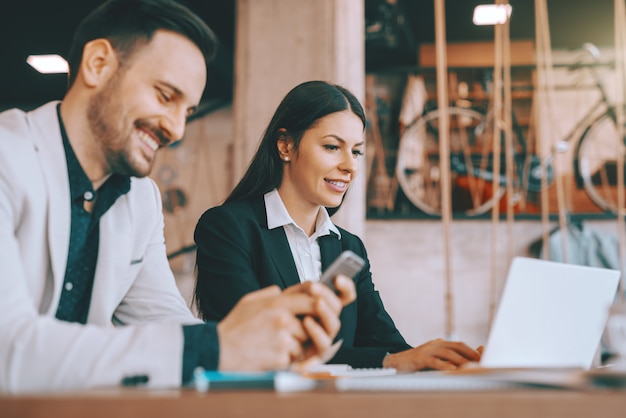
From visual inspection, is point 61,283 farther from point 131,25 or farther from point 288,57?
point 288,57

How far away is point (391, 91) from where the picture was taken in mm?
6840

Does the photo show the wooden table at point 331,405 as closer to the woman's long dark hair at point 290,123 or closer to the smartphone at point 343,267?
the smartphone at point 343,267

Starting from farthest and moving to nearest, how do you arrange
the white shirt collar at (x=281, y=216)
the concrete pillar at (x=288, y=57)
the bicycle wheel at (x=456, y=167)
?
the bicycle wheel at (x=456, y=167)
the concrete pillar at (x=288, y=57)
the white shirt collar at (x=281, y=216)

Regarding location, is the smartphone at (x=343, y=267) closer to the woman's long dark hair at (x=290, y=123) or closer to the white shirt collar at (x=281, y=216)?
the white shirt collar at (x=281, y=216)

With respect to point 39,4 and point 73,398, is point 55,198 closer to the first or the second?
point 73,398

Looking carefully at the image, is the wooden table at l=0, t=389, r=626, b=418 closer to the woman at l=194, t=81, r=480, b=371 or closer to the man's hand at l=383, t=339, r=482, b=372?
the man's hand at l=383, t=339, r=482, b=372

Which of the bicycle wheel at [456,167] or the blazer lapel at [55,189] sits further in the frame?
the bicycle wheel at [456,167]

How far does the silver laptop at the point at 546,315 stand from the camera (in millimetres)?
1081

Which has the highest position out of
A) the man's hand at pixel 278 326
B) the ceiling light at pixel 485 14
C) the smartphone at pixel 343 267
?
the ceiling light at pixel 485 14

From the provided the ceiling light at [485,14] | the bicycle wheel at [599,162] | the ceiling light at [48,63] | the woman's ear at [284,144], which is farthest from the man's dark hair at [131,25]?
the ceiling light at [48,63]

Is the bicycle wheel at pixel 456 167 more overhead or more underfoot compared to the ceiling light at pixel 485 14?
more underfoot

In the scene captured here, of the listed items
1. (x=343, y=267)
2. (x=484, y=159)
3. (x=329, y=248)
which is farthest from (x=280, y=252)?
(x=484, y=159)

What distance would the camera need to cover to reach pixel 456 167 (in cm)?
606

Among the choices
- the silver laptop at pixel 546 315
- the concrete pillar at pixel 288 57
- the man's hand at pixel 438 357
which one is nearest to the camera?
the silver laptop at pixel 546 315
